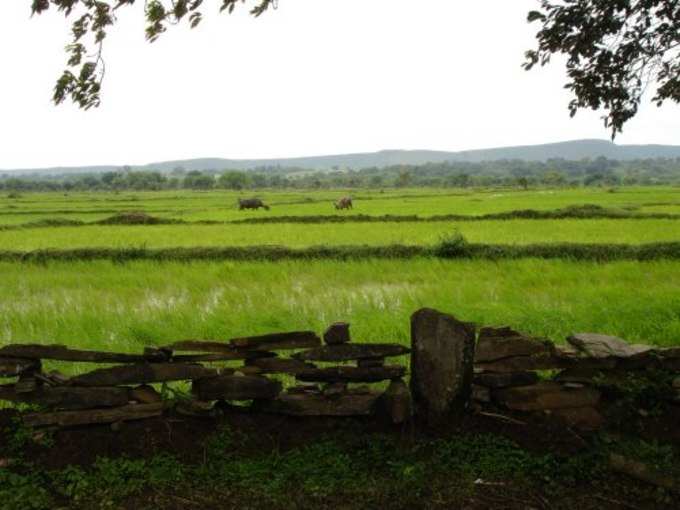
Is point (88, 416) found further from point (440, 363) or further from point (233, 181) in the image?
point (233, 181)

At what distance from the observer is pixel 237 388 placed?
434 centimetres

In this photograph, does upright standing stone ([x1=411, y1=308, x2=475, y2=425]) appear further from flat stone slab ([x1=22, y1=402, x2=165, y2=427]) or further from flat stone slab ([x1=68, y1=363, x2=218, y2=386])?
flat stone slab ([x1=22, y1=402, x2=165, y2=427])

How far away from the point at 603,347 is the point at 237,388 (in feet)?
8.88

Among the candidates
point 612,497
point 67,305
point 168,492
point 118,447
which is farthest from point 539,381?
point 67,305

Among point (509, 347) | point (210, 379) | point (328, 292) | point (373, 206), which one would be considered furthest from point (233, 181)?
point (509, 347)

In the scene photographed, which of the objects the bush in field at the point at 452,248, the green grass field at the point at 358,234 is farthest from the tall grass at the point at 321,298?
the green grass field at the point at 358,234

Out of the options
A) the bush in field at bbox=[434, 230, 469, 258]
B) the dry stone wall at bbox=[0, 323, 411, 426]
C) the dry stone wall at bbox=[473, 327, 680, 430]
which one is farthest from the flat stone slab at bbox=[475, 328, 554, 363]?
the bush in field at bbox=[434, 230, 469, 258]

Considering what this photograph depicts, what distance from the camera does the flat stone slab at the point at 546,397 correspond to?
429 centimetres

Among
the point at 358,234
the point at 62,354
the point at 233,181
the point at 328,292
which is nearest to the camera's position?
the point at 62,354

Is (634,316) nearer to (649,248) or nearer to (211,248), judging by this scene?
(649,248)

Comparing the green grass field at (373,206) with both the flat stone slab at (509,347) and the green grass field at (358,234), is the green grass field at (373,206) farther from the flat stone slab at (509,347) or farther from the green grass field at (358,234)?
the flat stone slab at (509,347)

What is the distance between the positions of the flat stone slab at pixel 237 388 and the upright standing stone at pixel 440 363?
1056 mm

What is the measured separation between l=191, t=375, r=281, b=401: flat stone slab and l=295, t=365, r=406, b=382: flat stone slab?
0.84ft

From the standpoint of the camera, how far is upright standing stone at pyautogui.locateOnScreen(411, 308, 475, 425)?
13.6 feet
